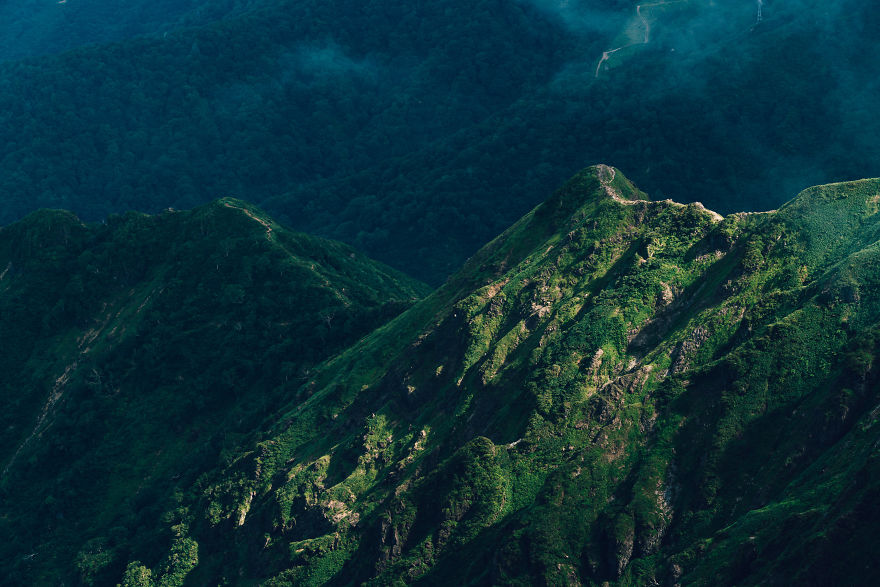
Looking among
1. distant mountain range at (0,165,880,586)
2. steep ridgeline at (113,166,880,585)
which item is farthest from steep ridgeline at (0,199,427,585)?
steep ridgeline at (113,166,880,585)

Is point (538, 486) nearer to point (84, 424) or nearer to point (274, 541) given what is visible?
point (274, 541)

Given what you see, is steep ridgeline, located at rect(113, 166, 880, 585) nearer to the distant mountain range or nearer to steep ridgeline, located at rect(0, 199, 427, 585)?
the distant mountain range

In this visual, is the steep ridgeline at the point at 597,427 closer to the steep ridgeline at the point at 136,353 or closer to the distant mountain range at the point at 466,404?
the distant mountain range at the point at 466,404

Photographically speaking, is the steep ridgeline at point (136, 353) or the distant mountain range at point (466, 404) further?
the steep ridgeline at point (136, 353)

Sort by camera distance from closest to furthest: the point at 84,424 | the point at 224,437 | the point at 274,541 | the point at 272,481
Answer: the point at 274,541 < the point at 272,481 < the point at 224,437 < the point at 84,424

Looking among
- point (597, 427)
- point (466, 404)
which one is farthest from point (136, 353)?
point (597, 427)

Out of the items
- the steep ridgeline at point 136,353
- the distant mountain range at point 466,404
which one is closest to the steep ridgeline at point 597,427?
the distant mountain range at point 466,404

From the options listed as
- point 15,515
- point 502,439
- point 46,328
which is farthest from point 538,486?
point 46,328
